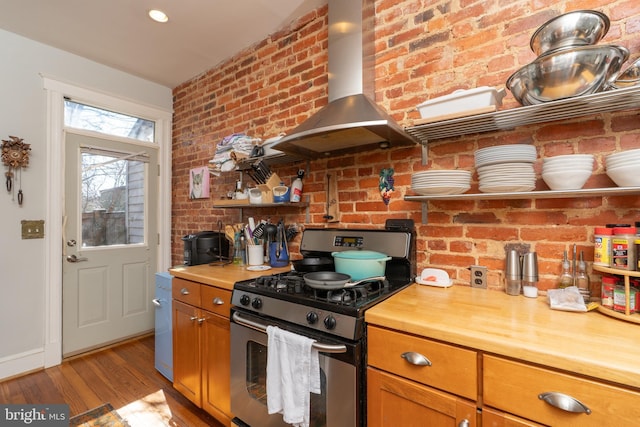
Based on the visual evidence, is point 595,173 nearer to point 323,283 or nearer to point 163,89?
point 323,283

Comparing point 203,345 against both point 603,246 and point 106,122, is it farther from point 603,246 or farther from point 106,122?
point 106,122

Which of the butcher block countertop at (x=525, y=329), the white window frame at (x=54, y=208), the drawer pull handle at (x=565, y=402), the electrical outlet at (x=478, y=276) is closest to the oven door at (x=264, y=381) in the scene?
the butcher block countertop at (x=525, y=329)

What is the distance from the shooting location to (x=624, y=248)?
3.52 ft

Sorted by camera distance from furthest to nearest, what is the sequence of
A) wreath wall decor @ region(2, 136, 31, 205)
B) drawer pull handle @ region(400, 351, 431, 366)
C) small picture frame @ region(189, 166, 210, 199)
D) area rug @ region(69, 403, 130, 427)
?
small picture frame @ region(189, 166, 210, 199) → wreath wall decor @ region(2, 136, 31, 205) → area rug @ region(69, 403, 130, 427) → drawer pull handle @ region(400, 351, 431, 366)

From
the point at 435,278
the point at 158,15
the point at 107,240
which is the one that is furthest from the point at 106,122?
the point at 435,278

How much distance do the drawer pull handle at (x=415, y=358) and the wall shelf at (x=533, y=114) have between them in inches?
40.0

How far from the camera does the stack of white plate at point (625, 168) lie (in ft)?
3.37

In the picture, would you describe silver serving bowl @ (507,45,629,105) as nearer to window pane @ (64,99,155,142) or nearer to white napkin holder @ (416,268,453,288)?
white napkin holder @ (416,268,453,288)

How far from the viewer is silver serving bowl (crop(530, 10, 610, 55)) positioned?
3.55ft

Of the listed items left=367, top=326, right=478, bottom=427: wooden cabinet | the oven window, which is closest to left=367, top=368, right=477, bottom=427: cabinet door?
left=367, top=326, right=478, bottom=427: wooden cabinet

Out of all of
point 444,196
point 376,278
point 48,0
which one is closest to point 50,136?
point 48,0

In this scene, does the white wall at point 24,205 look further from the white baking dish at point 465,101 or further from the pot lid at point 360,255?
the white baking dish at point 465,101

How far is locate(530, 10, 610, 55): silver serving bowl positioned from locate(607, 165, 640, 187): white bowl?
49cm

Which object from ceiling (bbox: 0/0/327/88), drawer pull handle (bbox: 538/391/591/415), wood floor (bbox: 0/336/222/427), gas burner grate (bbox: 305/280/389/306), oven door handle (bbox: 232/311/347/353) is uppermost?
ceiling (bbox: 0/0/327/88)
